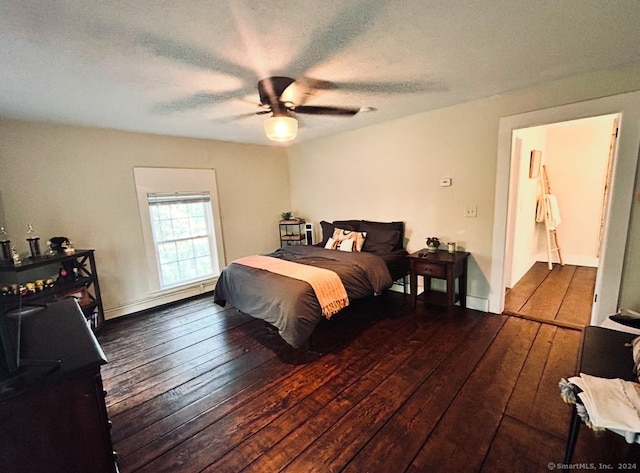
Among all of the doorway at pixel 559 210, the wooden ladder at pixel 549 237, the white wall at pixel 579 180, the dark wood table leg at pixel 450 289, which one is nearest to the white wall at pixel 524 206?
the doorway at pixel 559 210

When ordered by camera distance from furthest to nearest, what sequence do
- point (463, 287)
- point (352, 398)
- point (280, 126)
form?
1. point (463, 287)
2. point (280, 126)
3. point (352, 398)

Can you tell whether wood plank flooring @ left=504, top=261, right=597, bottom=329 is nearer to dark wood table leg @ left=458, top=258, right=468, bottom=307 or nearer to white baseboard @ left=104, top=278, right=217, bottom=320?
dark wood table leg @ left=458, top=258, right=468, bottom=307

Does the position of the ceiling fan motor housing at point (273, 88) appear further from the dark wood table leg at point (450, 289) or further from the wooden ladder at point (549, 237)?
the wooden ladder at point (549, 237)

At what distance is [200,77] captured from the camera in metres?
2.09

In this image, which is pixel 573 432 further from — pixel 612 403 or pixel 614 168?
pixel 614 168

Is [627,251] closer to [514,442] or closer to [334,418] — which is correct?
[514,442]

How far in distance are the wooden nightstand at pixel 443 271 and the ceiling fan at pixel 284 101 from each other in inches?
71.6

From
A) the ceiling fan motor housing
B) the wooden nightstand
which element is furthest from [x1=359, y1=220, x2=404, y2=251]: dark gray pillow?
the ceiling fan motor housing

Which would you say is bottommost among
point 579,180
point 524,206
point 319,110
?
point 524,206

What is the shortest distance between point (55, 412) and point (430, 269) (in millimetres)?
3116

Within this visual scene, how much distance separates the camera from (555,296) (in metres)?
3.55

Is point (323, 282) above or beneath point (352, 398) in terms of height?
above

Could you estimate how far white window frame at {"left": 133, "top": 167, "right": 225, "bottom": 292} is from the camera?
12.1 feet

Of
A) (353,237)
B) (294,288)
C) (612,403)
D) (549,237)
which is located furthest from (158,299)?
(549,237)
